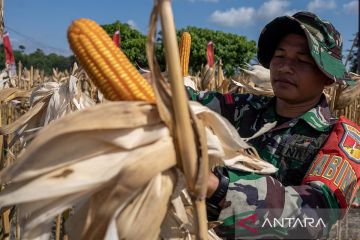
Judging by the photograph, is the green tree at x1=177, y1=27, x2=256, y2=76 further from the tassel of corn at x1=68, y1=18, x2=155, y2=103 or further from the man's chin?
the tassel of corn at x1=68, y1=18, x2=155, y2=103

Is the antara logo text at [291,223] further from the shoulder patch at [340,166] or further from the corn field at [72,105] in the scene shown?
the corn field at [72,105]

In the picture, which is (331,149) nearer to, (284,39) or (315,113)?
(315,113)

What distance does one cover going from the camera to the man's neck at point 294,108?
181cm

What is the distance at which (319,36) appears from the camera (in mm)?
1736

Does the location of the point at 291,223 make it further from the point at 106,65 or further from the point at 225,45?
the point at 225,45

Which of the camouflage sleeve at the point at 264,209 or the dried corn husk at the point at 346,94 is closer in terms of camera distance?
the camouflage sleeve at the point at 264,209

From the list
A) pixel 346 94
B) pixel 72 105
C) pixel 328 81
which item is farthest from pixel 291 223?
pixel 346 94

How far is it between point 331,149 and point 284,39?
52 centimetres

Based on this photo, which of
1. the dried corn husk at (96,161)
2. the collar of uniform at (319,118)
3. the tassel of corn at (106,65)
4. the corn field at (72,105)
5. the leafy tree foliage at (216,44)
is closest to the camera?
the dried corn husk at (96,161)

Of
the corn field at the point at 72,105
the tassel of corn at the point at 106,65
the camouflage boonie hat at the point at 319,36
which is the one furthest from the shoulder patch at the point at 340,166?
the tassel of corn at the point at 106,65

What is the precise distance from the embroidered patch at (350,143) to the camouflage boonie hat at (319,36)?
21cm

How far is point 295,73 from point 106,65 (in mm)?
911

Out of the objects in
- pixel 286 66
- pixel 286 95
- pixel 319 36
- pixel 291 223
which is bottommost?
pixel 291 223

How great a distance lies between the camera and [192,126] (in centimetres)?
90
